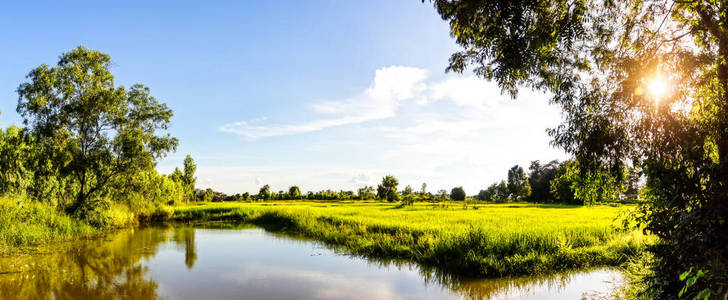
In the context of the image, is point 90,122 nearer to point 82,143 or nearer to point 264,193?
point 82,143

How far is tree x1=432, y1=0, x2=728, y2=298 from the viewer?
4949 millimetres

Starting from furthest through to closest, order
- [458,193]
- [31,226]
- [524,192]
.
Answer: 1. [458,193]
2. [524,192]
3. [31,226]

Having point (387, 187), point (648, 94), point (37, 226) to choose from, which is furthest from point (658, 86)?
point (387, 187)

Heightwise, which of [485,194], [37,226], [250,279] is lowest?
[485,194]

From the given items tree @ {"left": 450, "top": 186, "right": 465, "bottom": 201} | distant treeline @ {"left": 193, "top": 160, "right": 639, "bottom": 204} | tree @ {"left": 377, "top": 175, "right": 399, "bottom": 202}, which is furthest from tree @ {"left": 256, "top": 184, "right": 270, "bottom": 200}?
tree @ {"left": 450, "top": 186, "right": 465, "bottom": 201}

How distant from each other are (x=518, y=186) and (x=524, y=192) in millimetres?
9382

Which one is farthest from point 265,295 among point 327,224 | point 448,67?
point 327,224

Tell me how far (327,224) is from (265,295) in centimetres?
1136

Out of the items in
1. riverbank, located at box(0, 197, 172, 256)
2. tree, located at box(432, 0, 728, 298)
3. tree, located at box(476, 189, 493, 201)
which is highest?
tree, located at box(432, 0, 728, 298)

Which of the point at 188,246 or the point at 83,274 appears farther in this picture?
the point at 188,246

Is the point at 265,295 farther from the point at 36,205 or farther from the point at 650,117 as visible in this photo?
the point at 36,205

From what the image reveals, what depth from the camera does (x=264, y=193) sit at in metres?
80.7

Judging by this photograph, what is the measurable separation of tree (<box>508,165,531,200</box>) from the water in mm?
67683

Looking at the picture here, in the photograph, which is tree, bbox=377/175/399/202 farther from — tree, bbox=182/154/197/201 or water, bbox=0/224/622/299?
water, bbox=0/224/622/299
